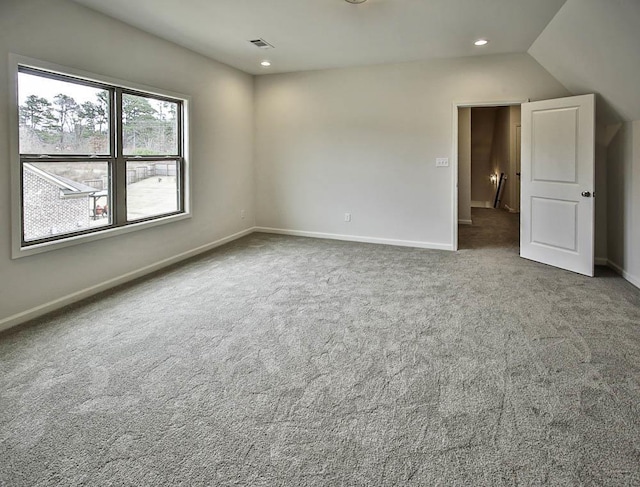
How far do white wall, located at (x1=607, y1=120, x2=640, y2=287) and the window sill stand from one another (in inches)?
203

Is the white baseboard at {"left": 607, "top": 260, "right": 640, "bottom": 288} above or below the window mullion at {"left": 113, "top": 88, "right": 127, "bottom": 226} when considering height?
below

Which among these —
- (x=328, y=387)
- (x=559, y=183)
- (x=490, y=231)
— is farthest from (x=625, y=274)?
(x=328, y=387)

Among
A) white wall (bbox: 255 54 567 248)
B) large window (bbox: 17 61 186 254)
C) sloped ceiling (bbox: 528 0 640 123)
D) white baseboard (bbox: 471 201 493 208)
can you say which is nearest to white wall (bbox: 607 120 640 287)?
sloped ceiling (bbox: 528 0 640 123)

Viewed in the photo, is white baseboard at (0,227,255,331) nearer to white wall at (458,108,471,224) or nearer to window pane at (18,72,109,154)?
window pane at (18,72,109,154)

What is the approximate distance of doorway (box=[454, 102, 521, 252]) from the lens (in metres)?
6.71

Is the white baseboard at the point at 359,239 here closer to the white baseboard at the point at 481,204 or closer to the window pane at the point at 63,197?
the window pane at the point at 63,197

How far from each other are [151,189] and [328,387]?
3.48 meters

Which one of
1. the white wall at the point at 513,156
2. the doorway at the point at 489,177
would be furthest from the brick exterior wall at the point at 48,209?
the white wall at the point at 513,156

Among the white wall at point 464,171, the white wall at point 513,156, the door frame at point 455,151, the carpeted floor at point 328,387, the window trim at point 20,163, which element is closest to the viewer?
the carpeted floor at point 328,387

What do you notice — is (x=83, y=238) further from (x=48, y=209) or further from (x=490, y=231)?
(x=490, y=231)

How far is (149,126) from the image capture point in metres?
4.54

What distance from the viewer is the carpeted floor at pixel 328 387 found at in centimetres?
163

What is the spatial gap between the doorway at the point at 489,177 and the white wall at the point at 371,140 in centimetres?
38

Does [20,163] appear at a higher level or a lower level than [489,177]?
lower
